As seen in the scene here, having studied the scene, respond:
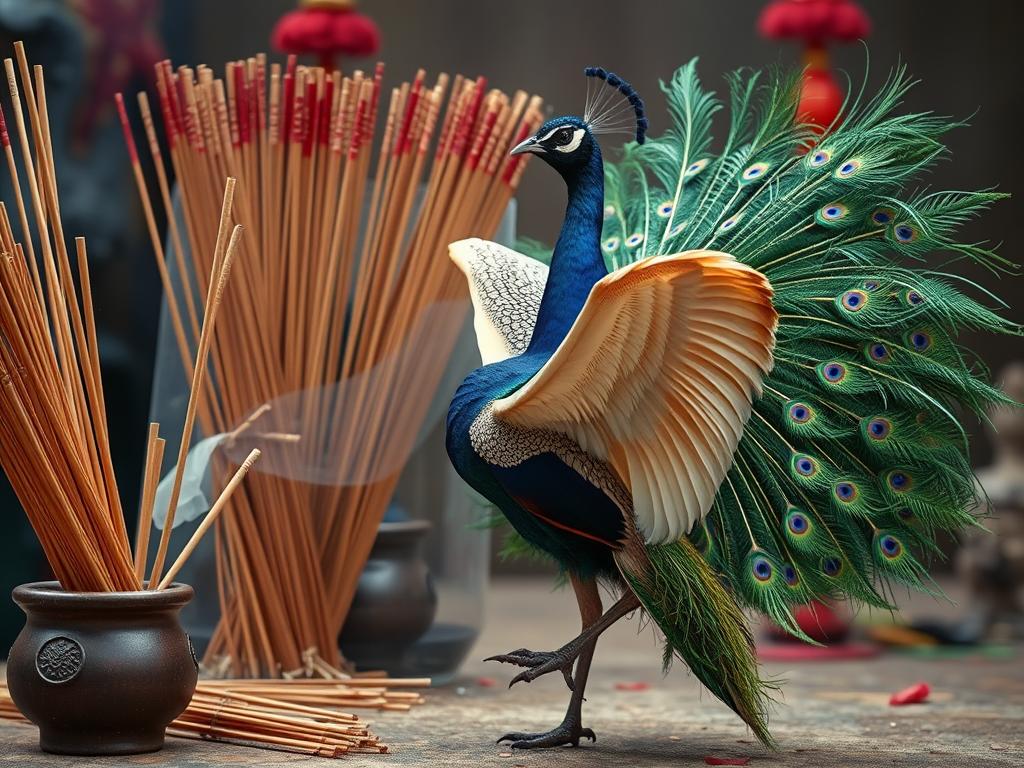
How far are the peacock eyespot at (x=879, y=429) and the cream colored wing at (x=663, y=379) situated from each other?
12.2 inches

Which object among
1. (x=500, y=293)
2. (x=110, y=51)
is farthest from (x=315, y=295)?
(x=110, y=51)

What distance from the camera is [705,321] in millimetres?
2373

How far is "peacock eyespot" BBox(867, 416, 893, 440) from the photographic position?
9.12 ft

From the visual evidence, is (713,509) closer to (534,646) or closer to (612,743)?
(612,743)

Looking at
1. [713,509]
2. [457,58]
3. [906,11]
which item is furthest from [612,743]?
[906,11]

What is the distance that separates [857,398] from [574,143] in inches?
28.0

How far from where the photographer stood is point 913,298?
2.79 m

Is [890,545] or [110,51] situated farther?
[110,51]

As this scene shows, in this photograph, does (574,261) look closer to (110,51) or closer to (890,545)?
(890,545)

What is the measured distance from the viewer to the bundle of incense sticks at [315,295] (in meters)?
3.43

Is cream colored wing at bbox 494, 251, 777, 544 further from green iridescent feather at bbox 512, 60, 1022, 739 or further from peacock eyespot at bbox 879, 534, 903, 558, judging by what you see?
peacock eyespot at bbox 879, 534, 903, 558

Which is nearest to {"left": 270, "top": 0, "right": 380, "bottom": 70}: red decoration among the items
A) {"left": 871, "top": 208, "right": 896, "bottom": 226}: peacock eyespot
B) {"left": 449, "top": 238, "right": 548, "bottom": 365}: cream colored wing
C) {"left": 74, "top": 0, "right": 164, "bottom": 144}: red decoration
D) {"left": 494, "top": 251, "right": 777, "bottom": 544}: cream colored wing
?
{"left": 74, "top": 0, "right": 164, "bottom": 144}: red decoration

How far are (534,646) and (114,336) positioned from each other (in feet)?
5.35

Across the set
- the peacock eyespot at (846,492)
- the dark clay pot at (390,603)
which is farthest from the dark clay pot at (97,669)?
the peacock eyespot at (846,492)
